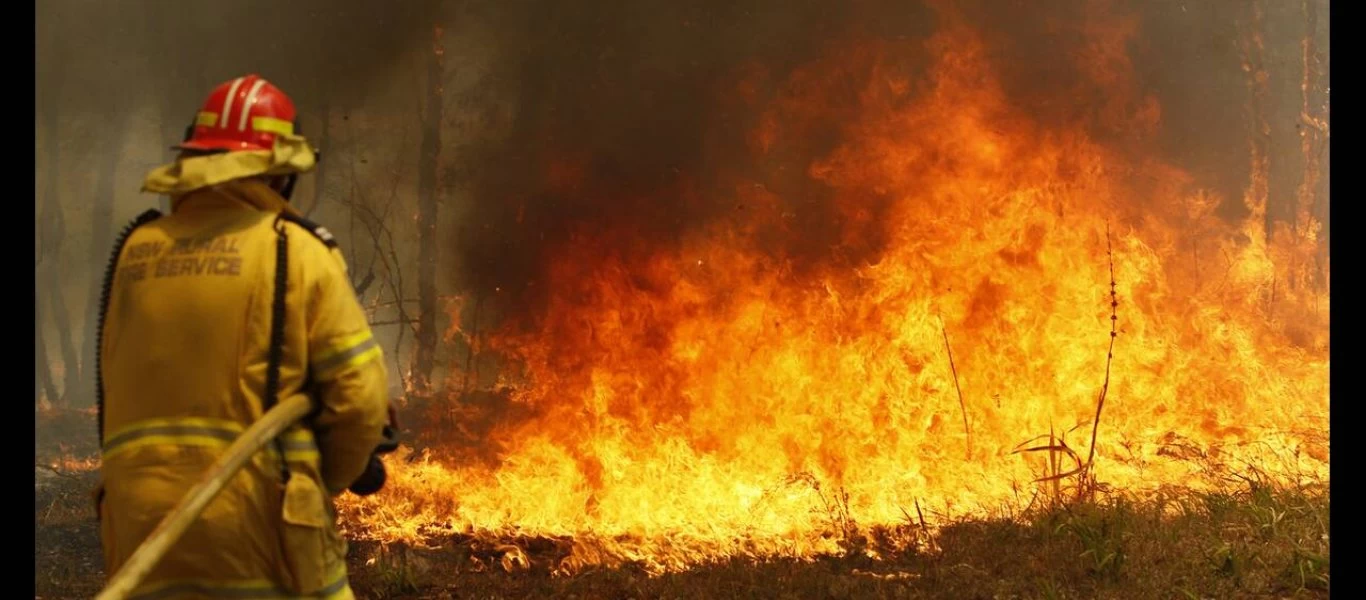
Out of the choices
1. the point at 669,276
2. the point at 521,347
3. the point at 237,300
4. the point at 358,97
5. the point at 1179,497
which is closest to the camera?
the point at 237,300

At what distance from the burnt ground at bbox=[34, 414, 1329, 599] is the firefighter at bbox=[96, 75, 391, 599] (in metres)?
3.26

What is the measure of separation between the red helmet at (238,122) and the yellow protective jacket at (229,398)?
26cm

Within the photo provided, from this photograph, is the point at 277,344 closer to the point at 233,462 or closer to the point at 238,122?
the point at 233,462

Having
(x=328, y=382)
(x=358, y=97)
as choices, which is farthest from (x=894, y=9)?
(x=328, y=382)

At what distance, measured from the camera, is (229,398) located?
274cm

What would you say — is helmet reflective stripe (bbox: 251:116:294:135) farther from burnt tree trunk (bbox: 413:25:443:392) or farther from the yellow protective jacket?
burnt tree trunk (bbox: 413:25:443:392)

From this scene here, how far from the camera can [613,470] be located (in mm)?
7551

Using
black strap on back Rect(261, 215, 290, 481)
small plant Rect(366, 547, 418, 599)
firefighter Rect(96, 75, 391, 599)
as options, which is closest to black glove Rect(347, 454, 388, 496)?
firefighter Rect(96, 75, 391, 599)

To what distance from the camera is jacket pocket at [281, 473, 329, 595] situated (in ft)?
8.99

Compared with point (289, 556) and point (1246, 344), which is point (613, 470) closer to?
point (289, 556)

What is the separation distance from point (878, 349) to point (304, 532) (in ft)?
19.6

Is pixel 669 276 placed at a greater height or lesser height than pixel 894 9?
lesser

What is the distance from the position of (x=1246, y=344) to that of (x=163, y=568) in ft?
30.7

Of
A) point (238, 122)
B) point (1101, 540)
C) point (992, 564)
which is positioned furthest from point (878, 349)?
point (238, 122)
